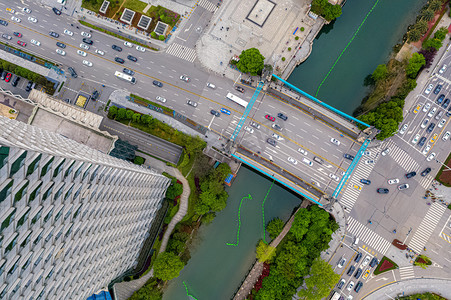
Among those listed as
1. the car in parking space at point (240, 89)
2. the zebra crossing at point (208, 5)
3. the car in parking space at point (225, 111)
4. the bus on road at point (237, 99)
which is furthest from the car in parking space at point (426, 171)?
the zebra crossing at point (208, 5)

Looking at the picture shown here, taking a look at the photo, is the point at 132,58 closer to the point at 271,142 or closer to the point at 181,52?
the point at 181,52

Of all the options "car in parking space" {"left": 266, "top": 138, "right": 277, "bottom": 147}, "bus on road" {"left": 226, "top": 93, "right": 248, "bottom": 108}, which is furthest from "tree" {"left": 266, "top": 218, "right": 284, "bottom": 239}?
"bus on road" {"left": 226, "top": 93, "right": 248, "bottom": 108}

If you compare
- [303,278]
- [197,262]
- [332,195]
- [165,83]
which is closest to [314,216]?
[332,195]

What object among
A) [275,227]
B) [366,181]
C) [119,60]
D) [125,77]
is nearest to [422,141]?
[366,181]

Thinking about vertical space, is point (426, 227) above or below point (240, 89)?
below

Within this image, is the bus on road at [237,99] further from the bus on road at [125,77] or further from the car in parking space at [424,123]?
the car in parking space at [424,123]
